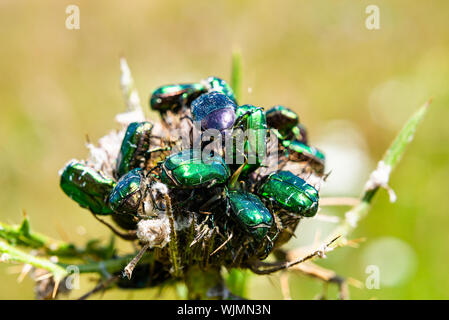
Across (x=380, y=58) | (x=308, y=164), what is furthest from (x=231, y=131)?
(x=380, y=58)

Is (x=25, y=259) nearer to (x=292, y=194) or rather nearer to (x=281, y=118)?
(x=292, y=194)

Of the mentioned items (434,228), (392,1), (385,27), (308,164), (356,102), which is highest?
(392,1)

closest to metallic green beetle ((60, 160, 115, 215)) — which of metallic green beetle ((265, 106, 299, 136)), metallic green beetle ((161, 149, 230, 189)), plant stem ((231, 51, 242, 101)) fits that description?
metallic green beetle ((161, 149, 230, 189))

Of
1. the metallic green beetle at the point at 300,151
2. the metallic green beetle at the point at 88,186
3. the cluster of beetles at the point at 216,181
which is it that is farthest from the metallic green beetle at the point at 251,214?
the metallic green beetle at the point at 88,186

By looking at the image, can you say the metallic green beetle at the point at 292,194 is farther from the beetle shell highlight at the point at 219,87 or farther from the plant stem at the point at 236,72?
the plant stem at the point at 236,72

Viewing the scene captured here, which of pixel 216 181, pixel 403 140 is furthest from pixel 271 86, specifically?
pixel 216 181

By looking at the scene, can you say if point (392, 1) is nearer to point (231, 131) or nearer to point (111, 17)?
point (111, 17)
